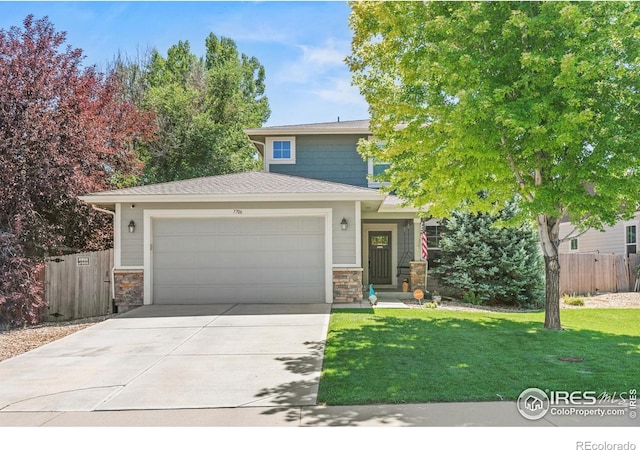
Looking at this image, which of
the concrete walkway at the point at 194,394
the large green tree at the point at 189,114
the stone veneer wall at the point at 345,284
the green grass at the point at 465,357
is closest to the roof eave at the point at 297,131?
the stone veneer wall at the point at 345,284

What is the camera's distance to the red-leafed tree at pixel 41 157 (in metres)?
10.9

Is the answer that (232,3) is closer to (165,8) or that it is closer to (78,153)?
(165,8)

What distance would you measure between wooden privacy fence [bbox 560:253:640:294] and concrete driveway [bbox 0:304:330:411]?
9.62m

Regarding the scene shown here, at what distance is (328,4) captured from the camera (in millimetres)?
9969

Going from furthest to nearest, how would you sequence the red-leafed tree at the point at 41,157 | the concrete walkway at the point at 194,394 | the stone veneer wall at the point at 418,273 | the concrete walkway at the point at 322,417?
the stone veneer wall at the point at 418,273 → the red-leafed tree at the point at 41,157 → the concrete walkway at the point at 194,394 → the concrete walkway at the point at 322,417

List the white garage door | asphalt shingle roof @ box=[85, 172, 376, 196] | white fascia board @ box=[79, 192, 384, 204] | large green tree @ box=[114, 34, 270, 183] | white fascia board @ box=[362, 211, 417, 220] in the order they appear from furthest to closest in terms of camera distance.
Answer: large green tree @ box=[114, 34, 270, 183] → white fascia board @ box=[362, 211, 417, 220] → the white garage door → asphalt shingle roof @ box=[85, 172, 376, 196] → white fascia board @ box=[79, 192, 384, 204]

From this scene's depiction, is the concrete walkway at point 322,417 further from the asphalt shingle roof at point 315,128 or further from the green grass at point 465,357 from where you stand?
the asphalt shingle roof at point 315,128

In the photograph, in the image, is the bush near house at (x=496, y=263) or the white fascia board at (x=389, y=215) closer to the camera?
the bush near house at (x=496, y=263)

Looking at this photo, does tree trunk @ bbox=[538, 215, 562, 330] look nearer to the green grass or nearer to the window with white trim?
the green grass

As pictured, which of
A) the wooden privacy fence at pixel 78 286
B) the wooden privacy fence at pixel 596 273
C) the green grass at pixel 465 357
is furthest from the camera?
the wooden privacy fence at pixel 596 273

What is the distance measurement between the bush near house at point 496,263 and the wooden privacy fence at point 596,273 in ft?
9.23

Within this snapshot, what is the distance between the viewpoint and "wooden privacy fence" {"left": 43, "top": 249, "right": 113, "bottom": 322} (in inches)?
467

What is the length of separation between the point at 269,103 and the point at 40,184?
22.7 m

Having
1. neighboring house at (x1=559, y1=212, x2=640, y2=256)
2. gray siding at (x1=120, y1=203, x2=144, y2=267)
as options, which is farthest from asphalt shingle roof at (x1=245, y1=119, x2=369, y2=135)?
neighboring house at (x1=559, y1=212, x2=640, y2=256)
